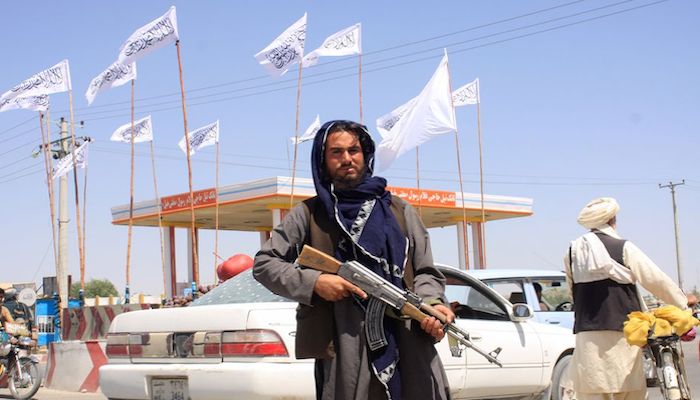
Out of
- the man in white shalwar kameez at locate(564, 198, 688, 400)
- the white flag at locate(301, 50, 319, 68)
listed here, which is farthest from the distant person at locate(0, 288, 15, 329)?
the white flag at locate(301, 50, 319, 68)

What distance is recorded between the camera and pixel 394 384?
319cm

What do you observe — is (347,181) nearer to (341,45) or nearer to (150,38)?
(150,38)

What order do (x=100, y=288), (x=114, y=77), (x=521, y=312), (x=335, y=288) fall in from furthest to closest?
(x=100, y=288), (x=114, y=77), (x=521, y=312), (x=335, y=288)

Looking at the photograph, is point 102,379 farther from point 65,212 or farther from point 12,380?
point 65,212

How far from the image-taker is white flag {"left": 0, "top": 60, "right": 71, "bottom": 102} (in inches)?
854

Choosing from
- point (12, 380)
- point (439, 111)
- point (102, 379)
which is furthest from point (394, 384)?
point (439, 111)

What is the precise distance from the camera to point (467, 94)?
2467 centimetres

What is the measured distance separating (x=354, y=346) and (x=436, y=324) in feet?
0.99

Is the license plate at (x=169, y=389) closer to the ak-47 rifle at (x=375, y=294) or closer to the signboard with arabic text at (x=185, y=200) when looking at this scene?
the ak-47 rifle at (x=375, y=294)

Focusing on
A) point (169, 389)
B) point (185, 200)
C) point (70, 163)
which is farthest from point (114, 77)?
point (169, 389)

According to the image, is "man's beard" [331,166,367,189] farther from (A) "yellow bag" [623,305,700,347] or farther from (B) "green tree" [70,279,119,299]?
(B) "green tree" [70,279,119,299]

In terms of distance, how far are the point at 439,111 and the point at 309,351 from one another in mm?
17087

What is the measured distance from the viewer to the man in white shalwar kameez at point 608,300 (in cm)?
533

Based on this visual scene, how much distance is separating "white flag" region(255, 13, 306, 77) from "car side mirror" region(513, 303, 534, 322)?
15301 mm
